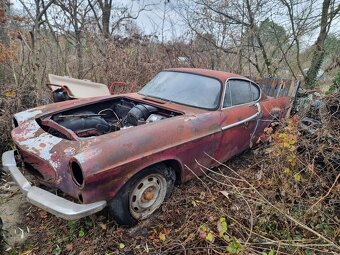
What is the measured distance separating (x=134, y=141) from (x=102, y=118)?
3.79 feet

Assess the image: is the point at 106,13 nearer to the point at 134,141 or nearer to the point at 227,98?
the point at 227,98

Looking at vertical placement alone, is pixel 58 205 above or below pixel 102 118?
below

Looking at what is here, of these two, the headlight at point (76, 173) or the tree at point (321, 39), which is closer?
the headlight at point (76, 173)

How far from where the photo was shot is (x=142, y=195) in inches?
112

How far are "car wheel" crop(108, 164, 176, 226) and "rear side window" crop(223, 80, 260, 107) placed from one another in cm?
135

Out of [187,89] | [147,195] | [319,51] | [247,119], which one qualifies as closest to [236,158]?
[247,119]

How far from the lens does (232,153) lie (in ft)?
13.0

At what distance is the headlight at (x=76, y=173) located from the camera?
7.67ft

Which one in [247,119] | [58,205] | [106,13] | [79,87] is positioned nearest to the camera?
[58,205]

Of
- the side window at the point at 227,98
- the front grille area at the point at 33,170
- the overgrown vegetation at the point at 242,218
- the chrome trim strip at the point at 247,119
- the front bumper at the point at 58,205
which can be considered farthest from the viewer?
the side window at the point at 227,98

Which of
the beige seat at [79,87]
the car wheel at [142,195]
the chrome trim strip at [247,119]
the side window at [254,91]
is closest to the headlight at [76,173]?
the car wheel at [142,195]

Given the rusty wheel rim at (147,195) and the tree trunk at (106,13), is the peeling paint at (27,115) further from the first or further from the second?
the tree trunk at (106,13)

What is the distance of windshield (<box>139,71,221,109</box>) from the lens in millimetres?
3631

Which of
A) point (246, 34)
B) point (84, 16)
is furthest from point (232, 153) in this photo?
point (84, 16)
